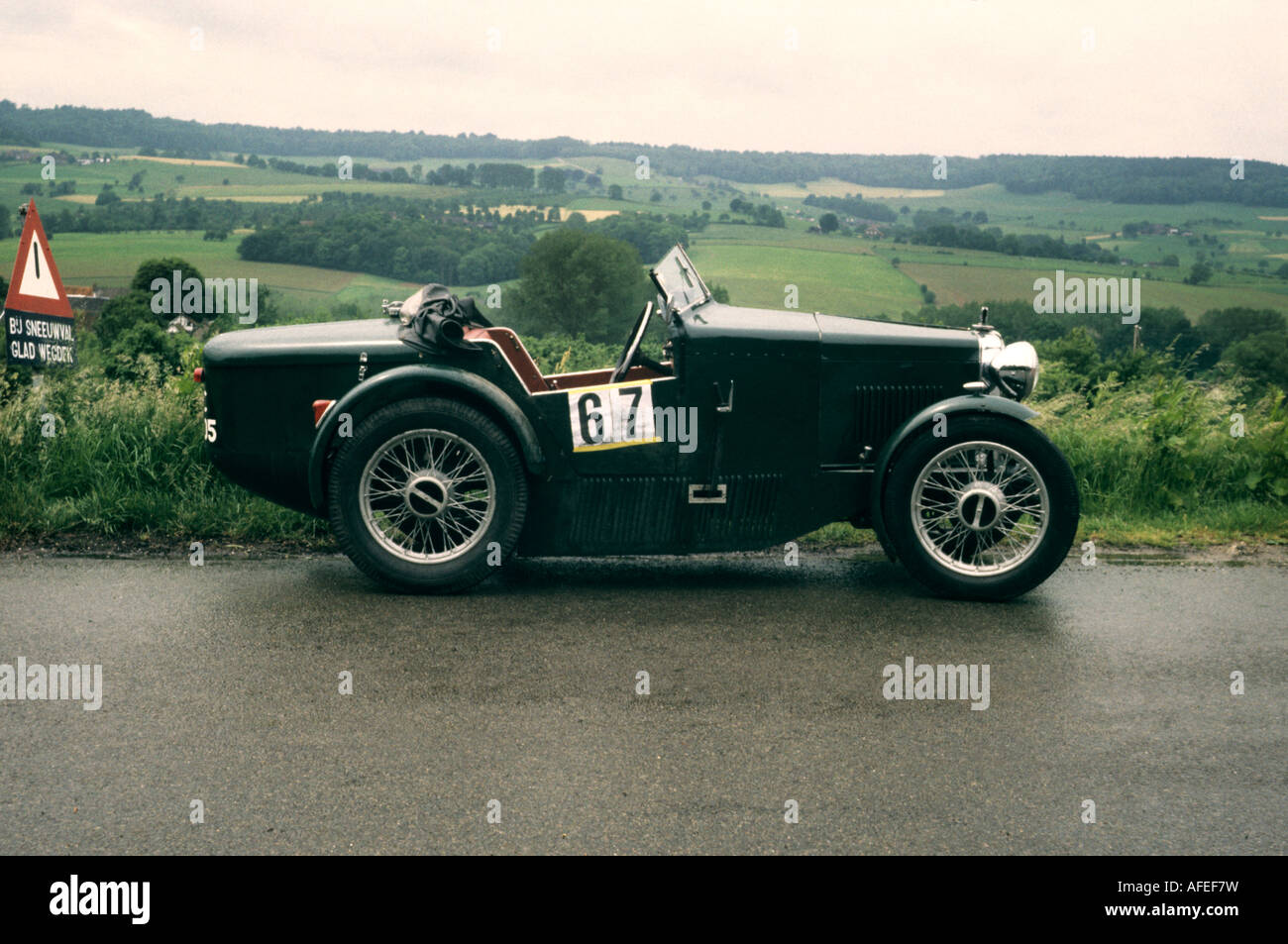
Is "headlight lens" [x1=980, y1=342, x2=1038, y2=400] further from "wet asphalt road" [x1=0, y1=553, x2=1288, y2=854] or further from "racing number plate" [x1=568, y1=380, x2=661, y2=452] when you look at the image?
"racing number plate" [x1=568, y1=380, x2=661, y2=452]

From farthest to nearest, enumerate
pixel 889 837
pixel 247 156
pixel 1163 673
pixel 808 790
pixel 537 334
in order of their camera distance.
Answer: pixel 247 156 < pixel 537 334 < pixel 1163 673 < pixel 808 790 < pixel 889 837

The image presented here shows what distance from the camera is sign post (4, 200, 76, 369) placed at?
7.84 metres

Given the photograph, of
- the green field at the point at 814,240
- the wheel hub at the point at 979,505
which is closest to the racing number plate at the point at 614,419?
the wheel hub at the point at 979,505

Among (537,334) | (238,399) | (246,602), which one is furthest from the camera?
(537,334)

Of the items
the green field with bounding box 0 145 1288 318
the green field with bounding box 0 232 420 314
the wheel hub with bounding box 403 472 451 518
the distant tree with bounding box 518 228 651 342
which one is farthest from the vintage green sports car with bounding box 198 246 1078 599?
the green field with bounding box 0 232 420 314

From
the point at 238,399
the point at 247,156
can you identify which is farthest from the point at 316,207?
the point at 238,399

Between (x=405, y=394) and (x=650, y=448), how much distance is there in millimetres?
1266

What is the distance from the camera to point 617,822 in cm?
316

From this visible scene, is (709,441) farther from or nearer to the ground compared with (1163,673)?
farther from the ground

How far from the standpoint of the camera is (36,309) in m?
8.09

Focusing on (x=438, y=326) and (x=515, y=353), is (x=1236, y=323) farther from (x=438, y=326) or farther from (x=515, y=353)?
(x=438, y=326)
